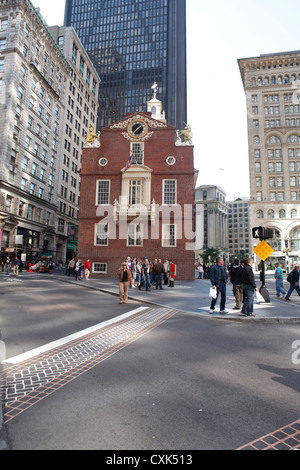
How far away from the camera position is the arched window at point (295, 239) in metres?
62.2

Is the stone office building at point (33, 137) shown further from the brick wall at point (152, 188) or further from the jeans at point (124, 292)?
the jeans at point (124, 292)

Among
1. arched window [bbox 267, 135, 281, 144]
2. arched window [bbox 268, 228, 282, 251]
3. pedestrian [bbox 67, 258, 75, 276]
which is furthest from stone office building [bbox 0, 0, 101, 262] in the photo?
arched window [bbox 267, 135, 281, 144]

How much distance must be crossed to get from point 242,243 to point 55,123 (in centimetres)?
13781

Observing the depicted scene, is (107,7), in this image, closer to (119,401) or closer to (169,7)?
(169,7)

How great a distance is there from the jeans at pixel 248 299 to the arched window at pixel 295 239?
60.6 m

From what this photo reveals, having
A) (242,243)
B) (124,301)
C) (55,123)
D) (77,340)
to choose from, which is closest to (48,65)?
(55,123)

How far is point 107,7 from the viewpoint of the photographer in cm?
11819

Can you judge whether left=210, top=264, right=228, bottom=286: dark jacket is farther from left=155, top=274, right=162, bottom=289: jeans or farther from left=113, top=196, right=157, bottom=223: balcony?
left=113, top=196, right=157, bottom=223: balcony

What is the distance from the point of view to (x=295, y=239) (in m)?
62.9

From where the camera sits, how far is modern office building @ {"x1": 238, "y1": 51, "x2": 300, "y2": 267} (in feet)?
209

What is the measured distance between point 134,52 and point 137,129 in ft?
342

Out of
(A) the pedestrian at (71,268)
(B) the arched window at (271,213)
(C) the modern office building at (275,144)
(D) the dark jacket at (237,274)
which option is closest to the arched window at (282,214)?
(C) the modern office building at (275,144)

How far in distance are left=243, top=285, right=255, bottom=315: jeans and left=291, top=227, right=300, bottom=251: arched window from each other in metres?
60.6

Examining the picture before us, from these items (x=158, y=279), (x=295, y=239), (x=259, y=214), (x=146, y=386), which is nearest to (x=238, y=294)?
(x=146, y=386)
